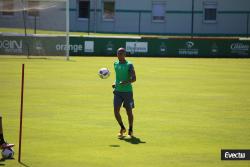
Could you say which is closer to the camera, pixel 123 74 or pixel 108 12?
pixel 123 74

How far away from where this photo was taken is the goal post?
40.3m

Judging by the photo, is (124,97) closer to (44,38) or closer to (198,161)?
(198,161)

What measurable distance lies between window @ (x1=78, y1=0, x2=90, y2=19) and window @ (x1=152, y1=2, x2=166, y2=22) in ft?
20.1

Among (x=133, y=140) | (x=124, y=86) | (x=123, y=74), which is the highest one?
(x=123, y=74)

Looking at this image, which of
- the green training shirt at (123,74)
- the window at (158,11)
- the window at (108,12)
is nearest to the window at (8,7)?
the window at (108,12)

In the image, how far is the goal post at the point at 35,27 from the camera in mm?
40344

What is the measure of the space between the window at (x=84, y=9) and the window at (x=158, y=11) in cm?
613

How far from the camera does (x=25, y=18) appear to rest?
40969mm

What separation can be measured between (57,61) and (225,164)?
27639 millimetres

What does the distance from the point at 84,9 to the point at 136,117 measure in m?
44.6

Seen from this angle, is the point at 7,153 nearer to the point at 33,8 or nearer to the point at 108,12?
the point at 33,8

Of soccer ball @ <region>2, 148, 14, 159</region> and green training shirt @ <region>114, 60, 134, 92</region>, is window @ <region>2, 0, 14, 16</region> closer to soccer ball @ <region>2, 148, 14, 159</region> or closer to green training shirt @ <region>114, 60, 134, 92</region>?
green training shirt @ <region>114, 60, 134, 92</region>

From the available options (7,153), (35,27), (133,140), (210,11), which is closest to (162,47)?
(35,27)

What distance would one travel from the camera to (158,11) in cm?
6334
